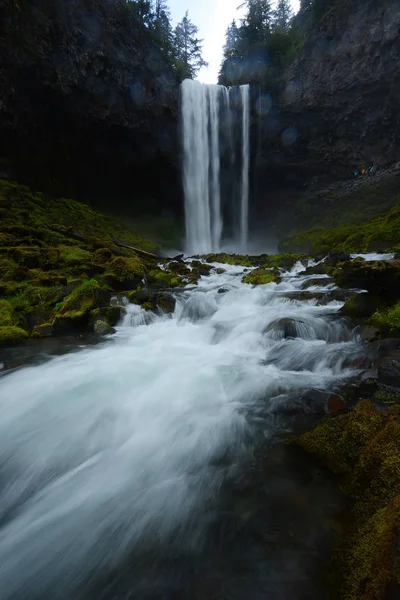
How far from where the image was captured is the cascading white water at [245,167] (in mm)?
26250

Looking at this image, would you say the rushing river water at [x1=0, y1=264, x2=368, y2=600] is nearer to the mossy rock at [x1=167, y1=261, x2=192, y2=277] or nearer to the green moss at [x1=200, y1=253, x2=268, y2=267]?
the mossy rock at [x1=167, y1=261, x2=192, y2=277]

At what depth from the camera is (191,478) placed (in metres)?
2.64

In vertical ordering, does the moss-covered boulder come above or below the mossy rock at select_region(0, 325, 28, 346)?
above

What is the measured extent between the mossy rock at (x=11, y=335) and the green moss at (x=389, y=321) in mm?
6343

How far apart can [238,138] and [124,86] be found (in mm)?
10498

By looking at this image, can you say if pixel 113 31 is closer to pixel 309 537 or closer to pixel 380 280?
pixel 380 280

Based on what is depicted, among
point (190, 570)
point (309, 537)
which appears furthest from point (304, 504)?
point (190, 570)

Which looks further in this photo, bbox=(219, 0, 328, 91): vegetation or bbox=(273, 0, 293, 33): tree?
bbox=(273, 0, 293, 33): tree

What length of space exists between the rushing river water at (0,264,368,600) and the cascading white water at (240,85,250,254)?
24.1m

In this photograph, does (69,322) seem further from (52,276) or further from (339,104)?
(339,104)

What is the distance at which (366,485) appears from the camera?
7.08 ft

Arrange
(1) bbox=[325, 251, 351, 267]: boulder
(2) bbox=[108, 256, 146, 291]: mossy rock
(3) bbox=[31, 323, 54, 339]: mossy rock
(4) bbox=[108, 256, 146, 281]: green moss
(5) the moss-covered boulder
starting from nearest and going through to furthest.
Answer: (5) the moss-covered boulder, (3) bbox=[31, 323, 54, 339]: mossy rock, (2) bbox=[108, 256, 146, 291]: mossy rock, (4) bbox=[108, 256, 146, 281]: green moss, (1) bbox=[325, 251, 351, 267]: boulder

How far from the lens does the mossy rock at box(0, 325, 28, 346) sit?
582 centimetres

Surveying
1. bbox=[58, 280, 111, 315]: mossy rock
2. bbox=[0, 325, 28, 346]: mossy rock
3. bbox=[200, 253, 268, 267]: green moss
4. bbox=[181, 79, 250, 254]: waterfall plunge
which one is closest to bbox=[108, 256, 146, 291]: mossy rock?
bbox=[58, 280, 111, 315]: mossy rock
